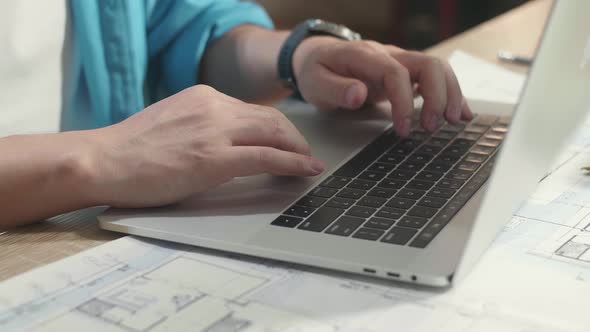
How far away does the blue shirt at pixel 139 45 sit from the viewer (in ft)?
2.78

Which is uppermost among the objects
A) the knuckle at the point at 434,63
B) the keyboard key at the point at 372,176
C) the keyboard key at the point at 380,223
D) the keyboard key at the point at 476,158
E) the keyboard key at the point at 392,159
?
the knuckle at the point at 434,63

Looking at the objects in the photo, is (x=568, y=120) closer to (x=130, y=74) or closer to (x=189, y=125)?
(x=189, y=125)

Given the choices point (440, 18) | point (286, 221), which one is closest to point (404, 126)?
point (286, 221)

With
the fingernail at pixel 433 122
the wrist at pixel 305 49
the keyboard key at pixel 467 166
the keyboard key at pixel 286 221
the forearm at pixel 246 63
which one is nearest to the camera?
the keyboard key at pixel 286 221

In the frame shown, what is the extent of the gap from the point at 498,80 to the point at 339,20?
2176mm

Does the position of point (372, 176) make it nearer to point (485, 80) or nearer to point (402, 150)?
point (402, 150)

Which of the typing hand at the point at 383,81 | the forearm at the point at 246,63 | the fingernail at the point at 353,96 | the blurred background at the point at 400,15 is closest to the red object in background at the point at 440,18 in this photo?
the blurred background at the point at 400,15

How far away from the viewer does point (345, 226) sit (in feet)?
1.58

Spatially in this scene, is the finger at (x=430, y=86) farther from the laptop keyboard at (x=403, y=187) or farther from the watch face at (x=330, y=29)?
the watch face at (x=330, y=29)

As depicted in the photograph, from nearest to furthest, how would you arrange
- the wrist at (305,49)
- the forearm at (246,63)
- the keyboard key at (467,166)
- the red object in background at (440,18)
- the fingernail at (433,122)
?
1. the keyboard key at (467,166)
2. the fingernail at (433,122)
3. the wrist at (305,49)
4. the forearm at (246,63)
5. the red object in background at (440,18)

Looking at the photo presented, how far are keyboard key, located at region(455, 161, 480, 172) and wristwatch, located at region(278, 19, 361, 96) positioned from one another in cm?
32

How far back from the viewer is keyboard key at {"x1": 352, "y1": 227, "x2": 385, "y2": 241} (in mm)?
462

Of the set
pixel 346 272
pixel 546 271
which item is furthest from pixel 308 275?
pixel 546 271

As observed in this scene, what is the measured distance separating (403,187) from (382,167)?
2.2 inches
